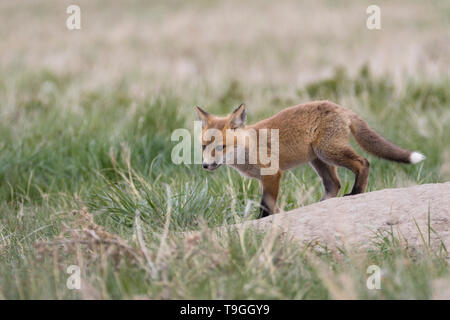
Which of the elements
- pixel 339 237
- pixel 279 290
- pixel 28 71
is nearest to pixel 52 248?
pixel 279 290

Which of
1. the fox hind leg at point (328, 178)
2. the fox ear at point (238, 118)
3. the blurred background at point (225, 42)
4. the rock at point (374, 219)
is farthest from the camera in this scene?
the blurred background at point (225, 42)

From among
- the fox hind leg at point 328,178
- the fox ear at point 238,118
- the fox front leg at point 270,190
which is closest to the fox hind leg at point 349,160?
the fox hind leg at point 328,178

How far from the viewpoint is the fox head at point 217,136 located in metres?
5.26

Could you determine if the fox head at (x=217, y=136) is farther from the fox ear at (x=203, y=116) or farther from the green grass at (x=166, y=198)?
the green grass at (x=166, y=198)

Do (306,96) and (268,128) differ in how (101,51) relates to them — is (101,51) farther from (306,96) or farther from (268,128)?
(268,128)

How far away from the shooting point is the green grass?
3586 millimetres

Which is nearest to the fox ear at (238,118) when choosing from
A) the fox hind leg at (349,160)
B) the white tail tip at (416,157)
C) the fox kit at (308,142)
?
the fox kit at (308,142)

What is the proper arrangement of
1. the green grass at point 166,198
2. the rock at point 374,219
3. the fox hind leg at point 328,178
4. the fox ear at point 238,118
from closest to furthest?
1. the green grass at point 166,198
2. the rock at point 374,219
3. the fox ear at point 238,118
4. the fox hind leg at point 328,178

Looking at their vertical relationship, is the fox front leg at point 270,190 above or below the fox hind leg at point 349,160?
below

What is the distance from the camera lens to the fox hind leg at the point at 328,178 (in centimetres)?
603

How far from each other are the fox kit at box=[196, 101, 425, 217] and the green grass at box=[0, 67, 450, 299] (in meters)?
0.25

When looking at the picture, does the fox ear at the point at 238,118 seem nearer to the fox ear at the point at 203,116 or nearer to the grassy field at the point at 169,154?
the fox ear at the point at 203,116

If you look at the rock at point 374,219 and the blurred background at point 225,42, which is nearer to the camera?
the rock at point 374,219

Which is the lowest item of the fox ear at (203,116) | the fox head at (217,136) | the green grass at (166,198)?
the green grass at (166,198)
